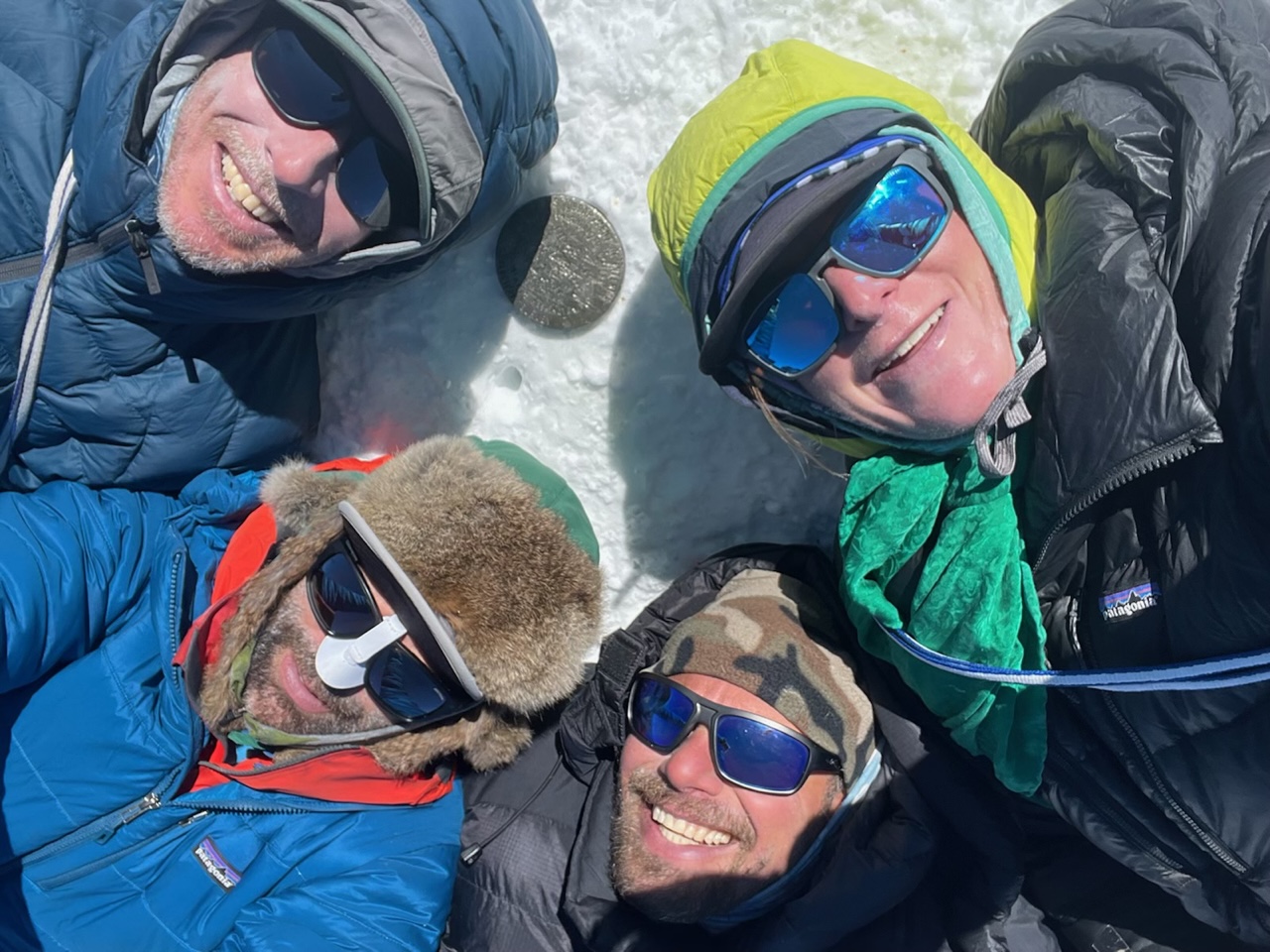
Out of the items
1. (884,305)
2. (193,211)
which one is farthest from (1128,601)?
(193,211)

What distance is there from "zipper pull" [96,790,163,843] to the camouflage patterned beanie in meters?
1.33

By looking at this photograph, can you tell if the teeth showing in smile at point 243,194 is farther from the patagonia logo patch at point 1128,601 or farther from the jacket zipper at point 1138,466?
the patagonia logo patch at point 1128,601

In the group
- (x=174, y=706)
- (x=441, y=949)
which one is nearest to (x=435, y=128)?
(x=174, y=706)

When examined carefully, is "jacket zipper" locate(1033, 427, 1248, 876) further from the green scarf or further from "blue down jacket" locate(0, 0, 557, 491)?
"blue down jacket" locate(0, 0, 557, 491)

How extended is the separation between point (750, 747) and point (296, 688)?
1.13m

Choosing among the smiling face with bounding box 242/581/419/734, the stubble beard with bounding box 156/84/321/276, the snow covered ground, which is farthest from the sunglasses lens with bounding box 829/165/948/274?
the smiling face with bounding box 242/581/419/734

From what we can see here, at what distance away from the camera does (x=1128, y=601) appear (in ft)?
5.63

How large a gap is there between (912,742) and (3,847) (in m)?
2.34

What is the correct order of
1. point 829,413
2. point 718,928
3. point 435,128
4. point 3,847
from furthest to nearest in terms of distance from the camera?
1. point 718,928
2. point 3,847
3. point 829,413
4. point 435,128

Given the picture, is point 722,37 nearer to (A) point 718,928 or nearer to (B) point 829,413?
(B) point 829,413

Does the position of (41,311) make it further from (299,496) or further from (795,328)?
(795,328)

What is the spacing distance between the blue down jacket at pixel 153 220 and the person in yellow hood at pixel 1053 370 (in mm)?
477

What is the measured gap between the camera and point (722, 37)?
98.3 inches

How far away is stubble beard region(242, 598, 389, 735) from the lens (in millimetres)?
2109
